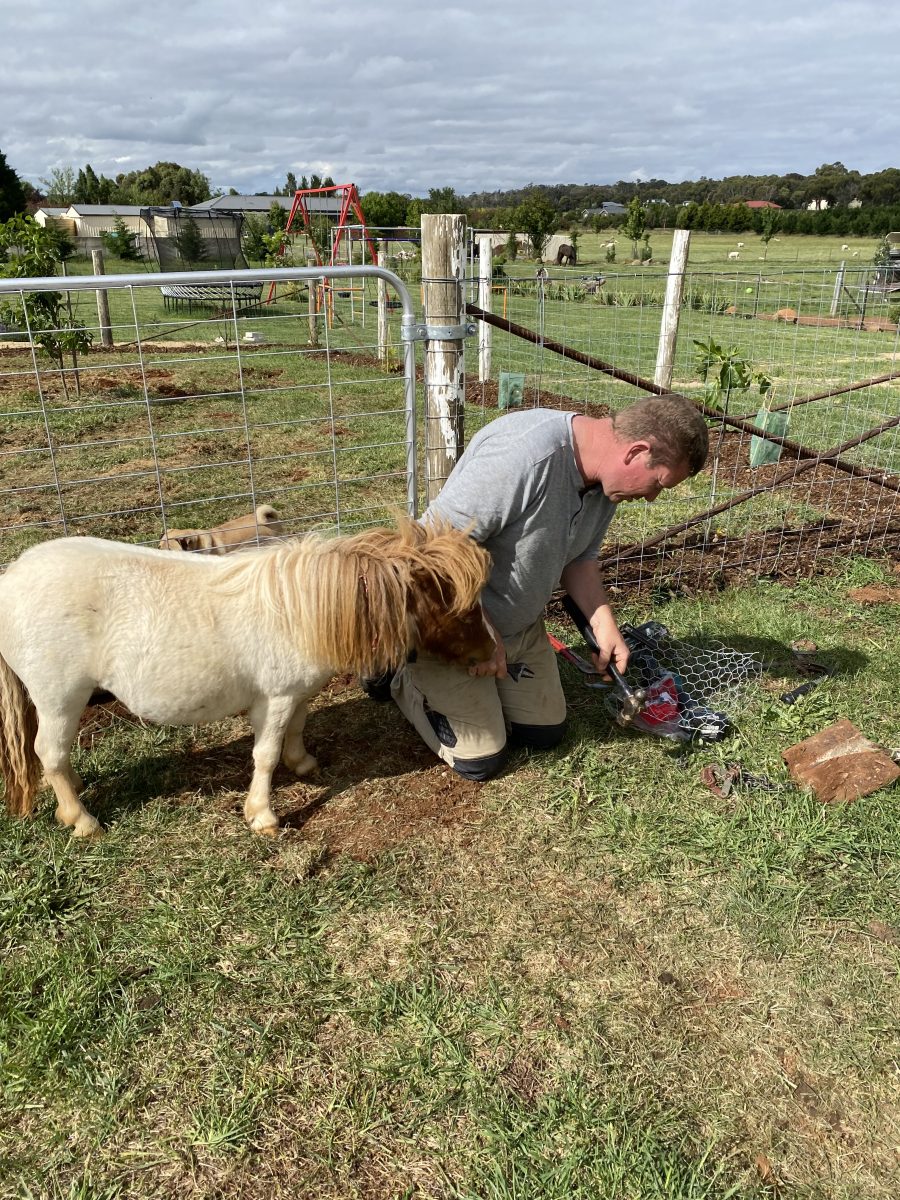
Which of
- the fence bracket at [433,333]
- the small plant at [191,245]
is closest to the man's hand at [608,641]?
the fence bracket at [433,333]

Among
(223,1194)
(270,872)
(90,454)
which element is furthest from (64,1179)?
(90,454)

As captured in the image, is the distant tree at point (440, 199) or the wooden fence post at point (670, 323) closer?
the wooden fence post at point (670, 323)

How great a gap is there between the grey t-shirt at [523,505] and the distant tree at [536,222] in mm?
36572

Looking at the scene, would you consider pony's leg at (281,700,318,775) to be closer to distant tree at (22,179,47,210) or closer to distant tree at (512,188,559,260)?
distant tree at (512,188,559,260)

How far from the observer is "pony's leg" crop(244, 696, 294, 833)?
3.20 meters

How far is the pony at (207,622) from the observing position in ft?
9.47

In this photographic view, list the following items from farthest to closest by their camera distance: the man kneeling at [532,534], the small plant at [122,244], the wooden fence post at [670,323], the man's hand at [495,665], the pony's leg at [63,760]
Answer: the small plant at [122,244] → the wooden fence post at [670,323] → the man's hand at [495,665] → the man kneeling at [532,534] → the pony's leg at [63,760]

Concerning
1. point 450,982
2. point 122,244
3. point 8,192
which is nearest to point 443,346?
point 450,982

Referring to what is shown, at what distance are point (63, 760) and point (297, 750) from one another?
3.18 ft

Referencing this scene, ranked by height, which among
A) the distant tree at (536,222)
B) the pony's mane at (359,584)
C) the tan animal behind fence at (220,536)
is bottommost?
the tan animal behind fence at (220,536)

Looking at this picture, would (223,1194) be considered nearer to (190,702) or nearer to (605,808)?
(190,702)

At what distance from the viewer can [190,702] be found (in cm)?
305

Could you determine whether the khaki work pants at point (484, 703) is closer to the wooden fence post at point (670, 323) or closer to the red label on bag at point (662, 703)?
the red label on bag at point (662, 703)

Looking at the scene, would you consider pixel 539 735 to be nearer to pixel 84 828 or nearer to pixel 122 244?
pixel 84 828
